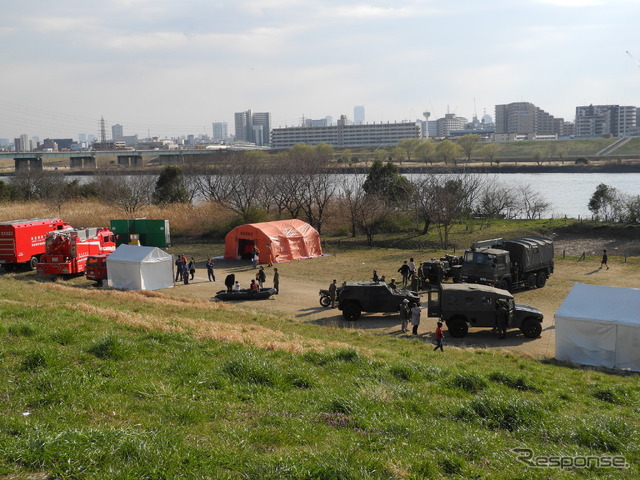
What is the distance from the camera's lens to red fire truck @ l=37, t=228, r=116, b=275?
27.5 metres

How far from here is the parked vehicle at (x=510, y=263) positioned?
22.8 m

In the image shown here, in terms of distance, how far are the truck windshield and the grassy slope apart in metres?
10.4

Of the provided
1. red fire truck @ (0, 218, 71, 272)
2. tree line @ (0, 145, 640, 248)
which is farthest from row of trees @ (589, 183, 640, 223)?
red fire truck @ (0, 218, 71, 272)

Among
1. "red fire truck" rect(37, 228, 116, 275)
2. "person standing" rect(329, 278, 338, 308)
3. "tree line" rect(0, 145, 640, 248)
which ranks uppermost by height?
"tree line" rect(0, 145, 640, 248)

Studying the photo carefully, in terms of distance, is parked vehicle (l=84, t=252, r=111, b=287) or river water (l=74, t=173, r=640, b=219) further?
river water (l=74, t=173, r=640, b=219)

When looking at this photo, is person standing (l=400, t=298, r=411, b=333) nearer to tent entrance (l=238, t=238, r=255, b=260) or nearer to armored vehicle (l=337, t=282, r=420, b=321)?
armored vehicle (l=337, t=282, r=420, b=321)

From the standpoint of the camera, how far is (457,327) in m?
17.7

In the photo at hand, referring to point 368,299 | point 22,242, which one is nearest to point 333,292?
point 368,299

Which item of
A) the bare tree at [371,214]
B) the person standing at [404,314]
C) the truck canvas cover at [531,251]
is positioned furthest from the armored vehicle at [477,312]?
the bare tree at [371,214]

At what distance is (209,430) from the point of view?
6801mm

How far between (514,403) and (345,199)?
126 ft

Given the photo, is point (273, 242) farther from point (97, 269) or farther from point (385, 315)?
point (385, 315)

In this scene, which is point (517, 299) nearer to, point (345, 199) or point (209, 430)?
point (209, 430)

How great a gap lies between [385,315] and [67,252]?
15.5m
